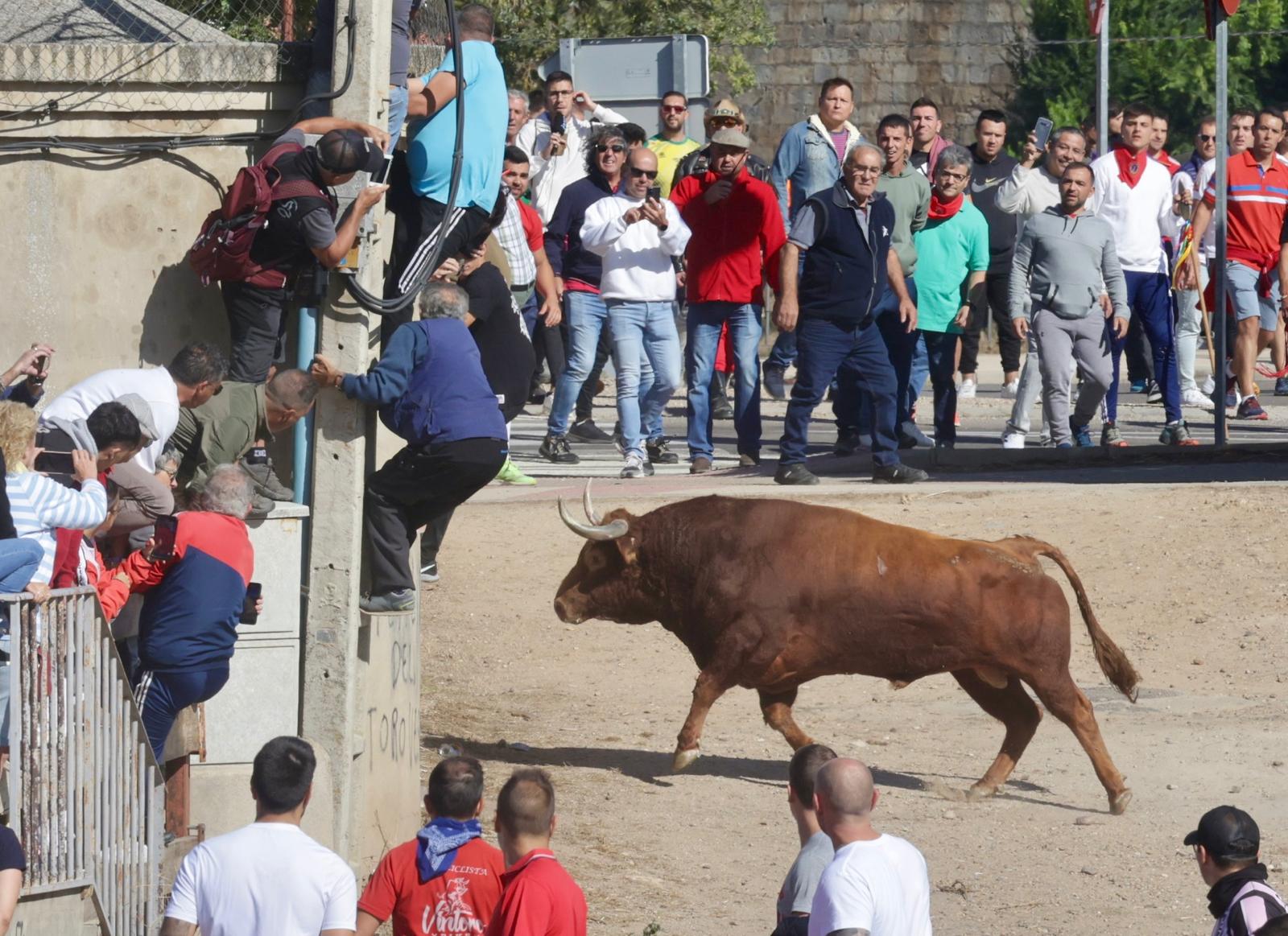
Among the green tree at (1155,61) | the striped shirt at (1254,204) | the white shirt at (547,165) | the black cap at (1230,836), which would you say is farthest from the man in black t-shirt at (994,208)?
the green tree at (1155,61)

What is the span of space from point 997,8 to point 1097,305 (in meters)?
19.1

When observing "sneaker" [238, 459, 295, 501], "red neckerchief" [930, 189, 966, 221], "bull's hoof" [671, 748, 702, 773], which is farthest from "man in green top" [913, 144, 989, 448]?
"sneaker" [238, 459, 295, 501]

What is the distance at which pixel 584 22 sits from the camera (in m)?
25.5

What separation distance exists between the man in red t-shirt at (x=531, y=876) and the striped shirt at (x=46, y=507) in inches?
72.8

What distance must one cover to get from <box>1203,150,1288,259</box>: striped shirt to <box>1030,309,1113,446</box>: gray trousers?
225 cm

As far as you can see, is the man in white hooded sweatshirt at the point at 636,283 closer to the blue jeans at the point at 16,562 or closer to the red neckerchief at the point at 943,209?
the red neckerchief at the point at 943,209

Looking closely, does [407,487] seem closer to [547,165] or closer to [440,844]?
[440,844]

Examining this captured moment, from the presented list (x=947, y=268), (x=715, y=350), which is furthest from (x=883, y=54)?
(x=715, y=350)

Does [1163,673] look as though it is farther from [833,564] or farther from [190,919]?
[190,919]

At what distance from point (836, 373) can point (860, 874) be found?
8.71 meters

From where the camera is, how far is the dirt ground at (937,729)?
8078 mm

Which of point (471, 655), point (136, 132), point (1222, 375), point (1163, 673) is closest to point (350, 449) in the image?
point (136, 132)

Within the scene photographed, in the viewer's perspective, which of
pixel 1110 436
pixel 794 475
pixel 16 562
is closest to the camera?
pixel 16 562

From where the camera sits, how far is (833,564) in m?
9.34
